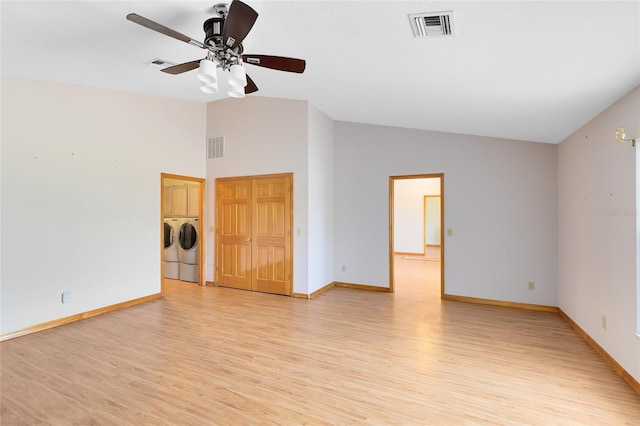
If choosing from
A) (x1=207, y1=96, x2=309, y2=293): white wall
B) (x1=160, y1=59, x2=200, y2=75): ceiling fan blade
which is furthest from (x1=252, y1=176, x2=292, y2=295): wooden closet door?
(x1=160, y1=59, x2=200, y2=75): ceiling fan blade

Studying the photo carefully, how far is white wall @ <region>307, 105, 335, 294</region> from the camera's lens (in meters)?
4.86

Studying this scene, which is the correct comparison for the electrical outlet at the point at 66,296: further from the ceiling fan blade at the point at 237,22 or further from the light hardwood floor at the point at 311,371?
the ceiling fan blade at the point at 237,22

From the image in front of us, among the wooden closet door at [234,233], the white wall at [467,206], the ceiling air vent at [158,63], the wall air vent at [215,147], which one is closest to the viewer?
the ceiling air vent at [158,63]

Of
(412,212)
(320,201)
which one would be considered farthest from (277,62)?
(412,212)

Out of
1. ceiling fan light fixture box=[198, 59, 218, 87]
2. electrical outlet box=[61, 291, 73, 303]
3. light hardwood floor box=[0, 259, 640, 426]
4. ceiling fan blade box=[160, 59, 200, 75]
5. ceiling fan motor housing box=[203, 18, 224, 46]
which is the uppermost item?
ceiling fan motor housing box=[203, 18, 224, 46]

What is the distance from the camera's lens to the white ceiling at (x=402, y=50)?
1754 millimetres

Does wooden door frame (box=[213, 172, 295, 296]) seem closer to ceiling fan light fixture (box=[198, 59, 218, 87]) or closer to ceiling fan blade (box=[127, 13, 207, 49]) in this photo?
ceiling fan light fixture (box=[198, 59, 218, 87])

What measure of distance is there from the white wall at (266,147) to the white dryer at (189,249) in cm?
34

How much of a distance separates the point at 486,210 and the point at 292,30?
A: 3.70 m

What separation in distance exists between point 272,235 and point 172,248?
249 centimetres

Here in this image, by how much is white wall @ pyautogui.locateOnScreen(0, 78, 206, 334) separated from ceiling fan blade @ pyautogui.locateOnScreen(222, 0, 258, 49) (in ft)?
9.49

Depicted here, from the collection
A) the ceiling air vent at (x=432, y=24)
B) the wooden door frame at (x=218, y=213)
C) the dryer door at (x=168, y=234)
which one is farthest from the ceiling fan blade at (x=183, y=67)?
the dryer door at (x=168, y=234)

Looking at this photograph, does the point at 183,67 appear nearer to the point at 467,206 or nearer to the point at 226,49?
the point at 226,49

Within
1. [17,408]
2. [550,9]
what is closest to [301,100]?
[550,9]
